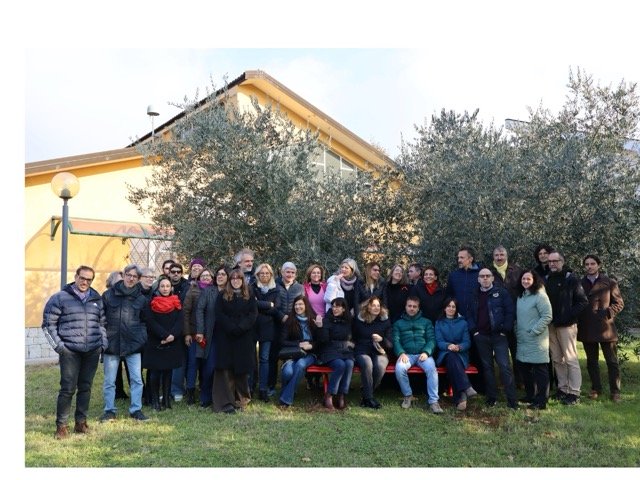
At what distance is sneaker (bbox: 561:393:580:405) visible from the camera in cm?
820

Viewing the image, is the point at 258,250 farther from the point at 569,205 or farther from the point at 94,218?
the point at 94,218

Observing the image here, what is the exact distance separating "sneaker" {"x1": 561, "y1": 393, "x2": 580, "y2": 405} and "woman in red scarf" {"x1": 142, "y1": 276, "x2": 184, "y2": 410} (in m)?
5.16

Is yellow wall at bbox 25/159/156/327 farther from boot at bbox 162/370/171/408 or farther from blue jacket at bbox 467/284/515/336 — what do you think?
blue jacket at bbox 467/284/515/336

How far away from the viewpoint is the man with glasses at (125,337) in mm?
7672

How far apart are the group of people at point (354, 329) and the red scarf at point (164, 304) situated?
14 mm

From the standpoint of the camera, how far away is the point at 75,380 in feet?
23.0

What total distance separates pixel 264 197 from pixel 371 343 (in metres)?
3.20

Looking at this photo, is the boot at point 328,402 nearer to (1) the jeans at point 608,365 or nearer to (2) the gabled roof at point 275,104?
(1) the jeans at point 608,365

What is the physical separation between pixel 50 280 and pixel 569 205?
11.3m

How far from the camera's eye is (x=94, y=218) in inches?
580

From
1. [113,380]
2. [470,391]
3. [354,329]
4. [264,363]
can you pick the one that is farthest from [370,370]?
[113,380]

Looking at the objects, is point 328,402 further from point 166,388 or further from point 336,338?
point 166,388

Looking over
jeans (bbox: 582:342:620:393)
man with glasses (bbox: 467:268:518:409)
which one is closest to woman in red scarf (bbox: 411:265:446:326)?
man with glasses (bbox: 467:268:518:409)

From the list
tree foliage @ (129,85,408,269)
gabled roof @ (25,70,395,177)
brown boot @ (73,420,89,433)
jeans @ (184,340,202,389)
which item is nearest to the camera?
brown boot @ (73,420,89,433)
